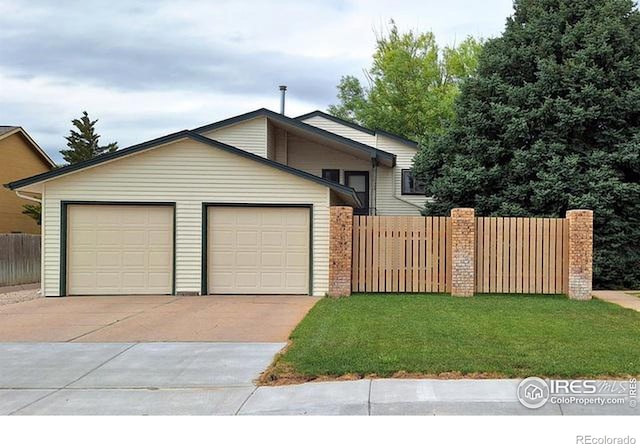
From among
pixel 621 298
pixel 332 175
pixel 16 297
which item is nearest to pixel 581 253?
pixel 621 298

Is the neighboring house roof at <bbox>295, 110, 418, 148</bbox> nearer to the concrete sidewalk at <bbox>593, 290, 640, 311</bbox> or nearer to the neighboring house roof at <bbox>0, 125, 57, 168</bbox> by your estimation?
the concrete sidewalk at <bbox>593, 290, 640, 311</bbox>

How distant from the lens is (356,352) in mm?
8195

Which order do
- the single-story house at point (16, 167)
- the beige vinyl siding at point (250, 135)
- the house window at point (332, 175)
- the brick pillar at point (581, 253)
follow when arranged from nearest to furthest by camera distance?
the brick pillar at point (581, 253), the beige vinyl siding at point (250, 135), the house window at point (332, 175), the single-story house at point (16, 167)

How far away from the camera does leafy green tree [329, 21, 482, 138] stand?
36.3 meters

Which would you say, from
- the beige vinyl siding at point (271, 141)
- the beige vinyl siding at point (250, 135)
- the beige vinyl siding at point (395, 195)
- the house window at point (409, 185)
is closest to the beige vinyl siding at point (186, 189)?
the beige vinyl siding at point (250, 135)

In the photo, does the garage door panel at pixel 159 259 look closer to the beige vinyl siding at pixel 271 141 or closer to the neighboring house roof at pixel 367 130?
the beige vinyl siding at pixel 271 141

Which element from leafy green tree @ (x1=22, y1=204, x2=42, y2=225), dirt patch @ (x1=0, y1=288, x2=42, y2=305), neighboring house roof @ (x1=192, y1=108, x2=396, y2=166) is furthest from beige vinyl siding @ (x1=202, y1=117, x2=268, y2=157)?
leafy green tree @ (x1=22, y1=204, x2=42, y2=225)

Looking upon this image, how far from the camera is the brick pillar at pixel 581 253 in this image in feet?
47.8

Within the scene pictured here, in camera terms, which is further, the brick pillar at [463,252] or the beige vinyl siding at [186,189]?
the beige vinyl siding at [186,189]

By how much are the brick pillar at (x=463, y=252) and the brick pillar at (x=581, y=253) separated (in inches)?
93.4

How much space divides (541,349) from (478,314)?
338 centimetres

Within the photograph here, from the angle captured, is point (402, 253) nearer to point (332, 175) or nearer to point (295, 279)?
point (295, 279)

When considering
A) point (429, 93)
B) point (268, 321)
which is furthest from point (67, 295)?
point (429, 93)

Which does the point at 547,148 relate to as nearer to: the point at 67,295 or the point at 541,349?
the point at 541,349
